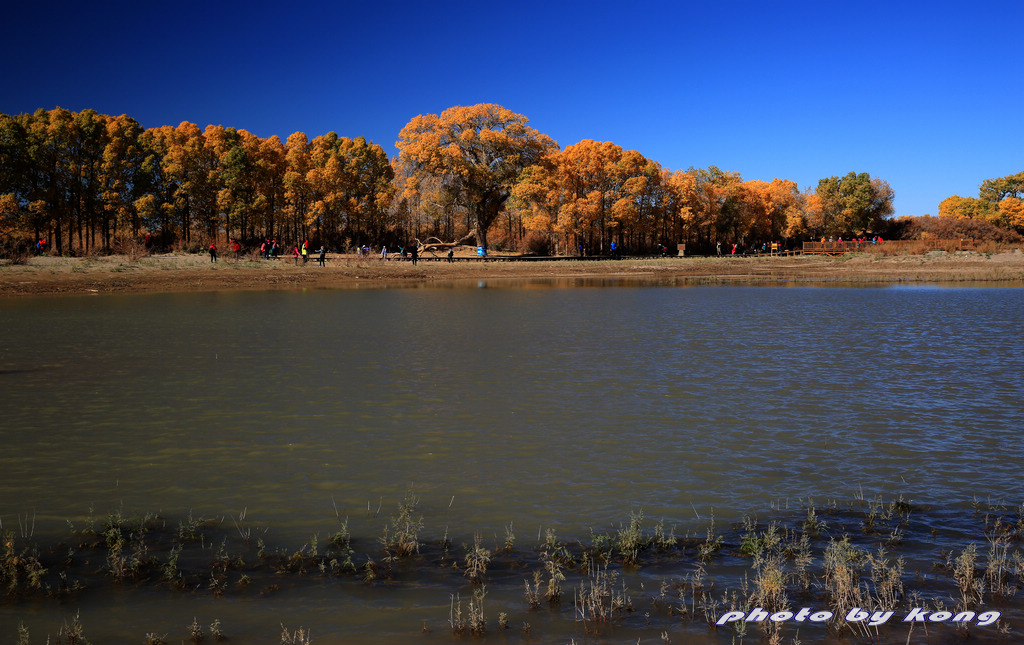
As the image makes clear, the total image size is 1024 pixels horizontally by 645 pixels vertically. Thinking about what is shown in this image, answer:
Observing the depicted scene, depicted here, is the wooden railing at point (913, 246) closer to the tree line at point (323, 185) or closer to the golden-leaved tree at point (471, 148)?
the tree line at point (323, 185)

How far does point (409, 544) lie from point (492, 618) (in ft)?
5.16

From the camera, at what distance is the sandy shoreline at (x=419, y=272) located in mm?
46281

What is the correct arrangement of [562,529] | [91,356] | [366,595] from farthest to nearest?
[91,356]
[562,529]
[366,595]

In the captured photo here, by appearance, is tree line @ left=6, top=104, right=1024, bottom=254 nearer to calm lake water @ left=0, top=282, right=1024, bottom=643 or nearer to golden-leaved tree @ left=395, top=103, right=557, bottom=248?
golden-leaved tree @ left=395, top=103, right=557, bottom=248

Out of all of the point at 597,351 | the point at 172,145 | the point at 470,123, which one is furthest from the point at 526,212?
the point at 597,351

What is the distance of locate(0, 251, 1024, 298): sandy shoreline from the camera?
152 ft

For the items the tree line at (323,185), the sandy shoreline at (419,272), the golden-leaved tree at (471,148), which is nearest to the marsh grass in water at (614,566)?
the sandy shoreline at (419,272)

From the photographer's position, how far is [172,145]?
78.7m

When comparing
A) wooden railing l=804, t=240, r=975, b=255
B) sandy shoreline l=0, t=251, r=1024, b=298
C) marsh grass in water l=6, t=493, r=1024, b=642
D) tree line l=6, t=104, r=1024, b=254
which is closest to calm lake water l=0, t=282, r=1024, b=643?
marsh grass in water l=6, t=493, r=1024, b=642

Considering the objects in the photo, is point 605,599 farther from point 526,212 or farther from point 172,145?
point 172,145

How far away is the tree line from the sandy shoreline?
9.03 meters

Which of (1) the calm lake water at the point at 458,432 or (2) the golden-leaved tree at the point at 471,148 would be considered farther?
(2) the golden-leaved tree at the point at 471,148

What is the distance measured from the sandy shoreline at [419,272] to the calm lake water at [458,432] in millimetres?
22629

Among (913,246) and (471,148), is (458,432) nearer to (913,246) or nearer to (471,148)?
(471,148)
